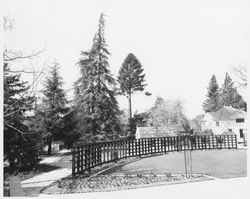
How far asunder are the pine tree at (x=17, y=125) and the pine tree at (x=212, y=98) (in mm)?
3820

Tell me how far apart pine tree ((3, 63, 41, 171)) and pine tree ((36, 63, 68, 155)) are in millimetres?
156

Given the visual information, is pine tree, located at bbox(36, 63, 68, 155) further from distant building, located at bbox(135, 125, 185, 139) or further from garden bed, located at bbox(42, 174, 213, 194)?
distant building, located at bbox(135, 125, 185, 139)

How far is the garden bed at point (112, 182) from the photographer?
3297 mm

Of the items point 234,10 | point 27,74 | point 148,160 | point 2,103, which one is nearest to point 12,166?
point 2,103

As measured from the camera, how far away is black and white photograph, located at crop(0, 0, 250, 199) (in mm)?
3172

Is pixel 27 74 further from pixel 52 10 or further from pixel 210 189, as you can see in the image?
pixel 210 189

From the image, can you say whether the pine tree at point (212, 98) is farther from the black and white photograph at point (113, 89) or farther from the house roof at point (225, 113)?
the house roof at point (225, 113)

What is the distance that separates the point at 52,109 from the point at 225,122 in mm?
6088

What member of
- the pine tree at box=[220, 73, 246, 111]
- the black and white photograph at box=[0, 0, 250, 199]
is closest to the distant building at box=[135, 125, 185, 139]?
the black and white photograph at box=[0, 0, 250, 199]

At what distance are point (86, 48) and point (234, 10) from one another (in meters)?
3.24

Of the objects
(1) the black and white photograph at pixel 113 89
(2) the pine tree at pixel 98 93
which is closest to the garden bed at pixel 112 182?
(1) the black and white photograph at pixel 113 89

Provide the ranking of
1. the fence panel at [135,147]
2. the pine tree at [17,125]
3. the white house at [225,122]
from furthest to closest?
the white house at [225,122] → the fence panel at [135,147] → the pine tree at [17,125]

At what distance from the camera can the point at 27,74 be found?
10.4 feet

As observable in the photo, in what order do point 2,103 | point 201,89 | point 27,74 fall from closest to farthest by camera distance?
1. point 2,103
2. point 27,74
3. point 201,89
